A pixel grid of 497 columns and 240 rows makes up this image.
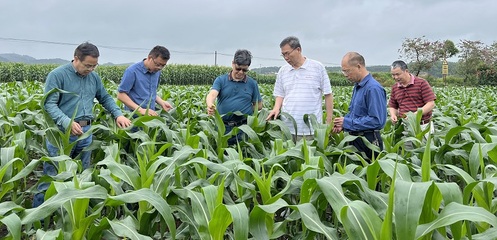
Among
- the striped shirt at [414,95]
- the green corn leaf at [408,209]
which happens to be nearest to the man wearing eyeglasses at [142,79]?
the striped shirt at [414,95]

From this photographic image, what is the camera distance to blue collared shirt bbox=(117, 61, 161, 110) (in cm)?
412

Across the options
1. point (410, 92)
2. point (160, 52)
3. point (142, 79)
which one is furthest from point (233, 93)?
point (410, 92)

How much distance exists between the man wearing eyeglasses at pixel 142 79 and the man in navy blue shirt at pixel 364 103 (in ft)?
5.67

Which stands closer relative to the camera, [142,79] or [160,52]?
[160,52]

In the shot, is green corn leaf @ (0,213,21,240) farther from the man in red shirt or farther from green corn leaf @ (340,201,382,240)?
the man in red shirt

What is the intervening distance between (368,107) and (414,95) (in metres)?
1.45

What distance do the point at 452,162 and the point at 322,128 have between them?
108 cm

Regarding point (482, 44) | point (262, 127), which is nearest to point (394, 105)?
point (262, 127)

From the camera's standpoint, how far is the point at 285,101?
13.9ft

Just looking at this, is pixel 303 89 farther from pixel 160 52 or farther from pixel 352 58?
pixel 160 52

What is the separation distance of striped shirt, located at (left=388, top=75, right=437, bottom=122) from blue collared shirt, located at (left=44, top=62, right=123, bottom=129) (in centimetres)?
305

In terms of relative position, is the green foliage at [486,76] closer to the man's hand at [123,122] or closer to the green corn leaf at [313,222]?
the man's hand at [123,122]

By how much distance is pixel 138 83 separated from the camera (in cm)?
421

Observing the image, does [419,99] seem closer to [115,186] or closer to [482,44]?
[115,186]
